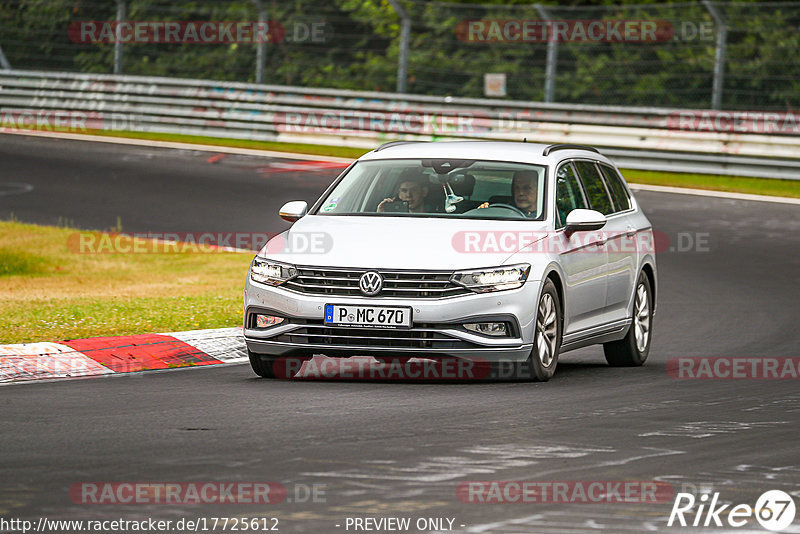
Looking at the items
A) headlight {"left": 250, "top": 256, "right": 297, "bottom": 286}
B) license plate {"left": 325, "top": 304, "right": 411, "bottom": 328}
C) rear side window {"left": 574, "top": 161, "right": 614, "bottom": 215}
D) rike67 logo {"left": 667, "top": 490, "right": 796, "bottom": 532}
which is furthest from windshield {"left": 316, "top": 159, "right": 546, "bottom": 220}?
rike67 logo {"left": 667, "top": 490, "right": 796, "bottom": 532}

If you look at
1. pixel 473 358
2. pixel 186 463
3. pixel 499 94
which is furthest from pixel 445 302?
pixel 499 94

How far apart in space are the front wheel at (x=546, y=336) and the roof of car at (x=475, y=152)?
1.35 metres

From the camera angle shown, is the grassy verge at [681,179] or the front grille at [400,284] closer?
the front grille at [400,284]

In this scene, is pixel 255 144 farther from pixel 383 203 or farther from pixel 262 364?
pixel 262 364

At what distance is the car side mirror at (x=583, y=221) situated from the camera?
1084 cm

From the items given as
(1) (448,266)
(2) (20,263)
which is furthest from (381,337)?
(2) (20,263)

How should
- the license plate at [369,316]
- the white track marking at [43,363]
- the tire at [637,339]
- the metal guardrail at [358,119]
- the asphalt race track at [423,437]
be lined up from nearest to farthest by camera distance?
the asphalt race track at [423,437]
the license plate at [369,316]
the white track marking at [43,363]
the tire at [637,339]
the metal guardrail at [358,119]

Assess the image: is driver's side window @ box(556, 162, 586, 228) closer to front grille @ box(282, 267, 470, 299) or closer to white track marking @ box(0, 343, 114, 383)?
front grille @ box(282, 267, 470, 299)

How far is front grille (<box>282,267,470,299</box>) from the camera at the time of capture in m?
9.98

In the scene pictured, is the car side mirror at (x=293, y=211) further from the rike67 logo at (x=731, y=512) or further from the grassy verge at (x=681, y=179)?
the grassy verge at (x=681, y=179)

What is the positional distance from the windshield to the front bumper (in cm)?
104

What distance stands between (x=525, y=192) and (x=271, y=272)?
6.64 ft

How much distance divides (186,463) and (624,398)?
11.9ft

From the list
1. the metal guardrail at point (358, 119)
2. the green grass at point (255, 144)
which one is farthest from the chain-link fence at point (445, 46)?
the green grass at point (255, 144)
